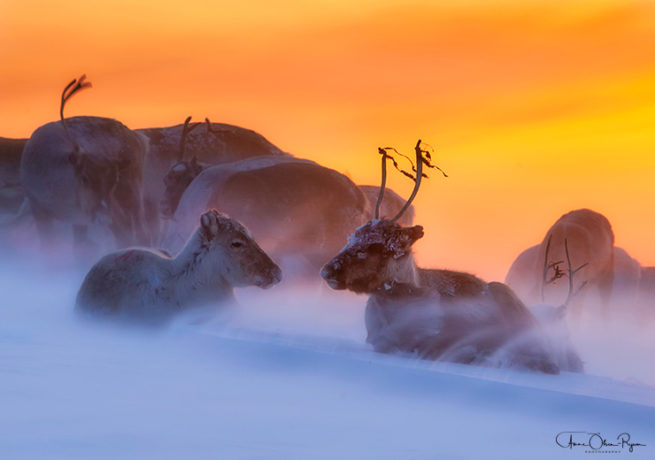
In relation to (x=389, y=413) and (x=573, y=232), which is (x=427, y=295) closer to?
(x=389, y=413)

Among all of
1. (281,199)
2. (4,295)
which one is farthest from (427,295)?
(4,295)

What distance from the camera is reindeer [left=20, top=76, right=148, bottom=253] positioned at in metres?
20.5

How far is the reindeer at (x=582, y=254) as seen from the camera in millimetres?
19828

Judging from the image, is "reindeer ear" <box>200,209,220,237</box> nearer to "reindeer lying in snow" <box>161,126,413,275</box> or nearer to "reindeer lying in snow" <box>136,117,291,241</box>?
"reindeer lying in snow" <box>161,126,413,275</box>

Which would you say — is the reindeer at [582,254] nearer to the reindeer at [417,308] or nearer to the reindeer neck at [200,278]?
the reindeer neck at [200,278]

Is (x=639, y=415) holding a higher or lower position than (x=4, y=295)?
lower

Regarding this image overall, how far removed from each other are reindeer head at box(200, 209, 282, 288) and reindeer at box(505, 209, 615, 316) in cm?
865

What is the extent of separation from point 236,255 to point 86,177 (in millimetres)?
9790

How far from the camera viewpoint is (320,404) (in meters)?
8.88

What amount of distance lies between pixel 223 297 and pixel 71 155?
390 inches

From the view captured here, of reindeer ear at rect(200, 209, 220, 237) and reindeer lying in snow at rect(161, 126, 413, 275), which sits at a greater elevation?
reindeer lying in snow at rect(161, 126, 413, 275)

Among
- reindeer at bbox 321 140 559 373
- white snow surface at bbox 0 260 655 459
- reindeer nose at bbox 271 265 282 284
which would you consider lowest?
white snow surface at bbox 0 260 655 459

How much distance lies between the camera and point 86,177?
2042cm

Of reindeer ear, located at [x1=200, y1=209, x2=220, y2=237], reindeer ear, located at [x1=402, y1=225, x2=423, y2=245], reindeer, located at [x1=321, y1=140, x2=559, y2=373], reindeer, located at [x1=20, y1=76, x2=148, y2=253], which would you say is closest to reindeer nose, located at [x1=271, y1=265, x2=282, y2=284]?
reindeer ear, located at [x1=200, y1=209, x2=220, y2=237]
